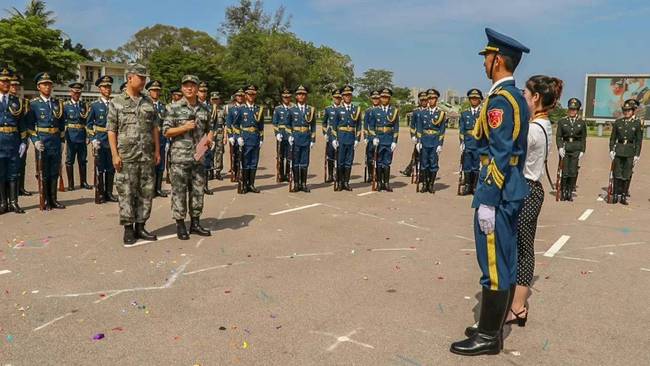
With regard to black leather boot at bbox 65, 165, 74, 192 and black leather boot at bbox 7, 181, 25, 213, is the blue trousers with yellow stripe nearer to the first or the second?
black leather boot at bbox 7, 181, 25, 213

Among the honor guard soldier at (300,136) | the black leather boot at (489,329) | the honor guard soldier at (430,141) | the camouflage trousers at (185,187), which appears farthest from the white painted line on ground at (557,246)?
the honor guard soldier at (300,136)

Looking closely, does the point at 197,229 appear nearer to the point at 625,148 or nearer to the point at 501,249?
the point at 501,249

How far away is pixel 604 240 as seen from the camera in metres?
7.47

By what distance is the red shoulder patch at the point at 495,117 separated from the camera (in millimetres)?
3546

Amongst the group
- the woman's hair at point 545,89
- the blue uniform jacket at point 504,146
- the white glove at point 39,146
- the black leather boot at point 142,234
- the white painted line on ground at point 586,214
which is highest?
the woman's hair at point 545,89

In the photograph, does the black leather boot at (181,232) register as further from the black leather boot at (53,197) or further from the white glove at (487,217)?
the white glove at (487,217)

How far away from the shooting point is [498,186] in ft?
11.7

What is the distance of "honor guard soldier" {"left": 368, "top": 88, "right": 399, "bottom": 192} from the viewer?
37.6 ft

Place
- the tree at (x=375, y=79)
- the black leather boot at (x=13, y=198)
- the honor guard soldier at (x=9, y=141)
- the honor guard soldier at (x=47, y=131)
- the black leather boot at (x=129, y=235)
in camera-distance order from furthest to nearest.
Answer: the tree at (x=375, y=79) → the honor guard soldier at (x=47, y=131) → the black leather boot at (x=13, y=198) → the honor guard soldier at (x=9, y=141) → the black leather boot at (x=129, y=235)

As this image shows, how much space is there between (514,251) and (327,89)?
65910mm

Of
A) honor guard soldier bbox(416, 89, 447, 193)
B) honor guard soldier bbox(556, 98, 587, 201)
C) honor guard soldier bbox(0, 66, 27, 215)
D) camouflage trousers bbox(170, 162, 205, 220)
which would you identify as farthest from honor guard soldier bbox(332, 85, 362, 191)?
honor guard soldier bbox(0, 66, 27, 215)

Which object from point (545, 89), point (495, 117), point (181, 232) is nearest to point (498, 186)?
point (495, 117)

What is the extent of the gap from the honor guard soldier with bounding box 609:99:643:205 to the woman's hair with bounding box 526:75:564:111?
293 inches

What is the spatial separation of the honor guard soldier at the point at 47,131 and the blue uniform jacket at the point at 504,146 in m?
7.37
